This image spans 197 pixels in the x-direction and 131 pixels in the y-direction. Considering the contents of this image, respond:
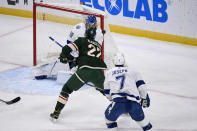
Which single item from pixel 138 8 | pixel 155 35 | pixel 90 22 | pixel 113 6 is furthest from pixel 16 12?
pixel 90 22

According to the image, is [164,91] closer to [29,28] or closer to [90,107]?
[90,107]

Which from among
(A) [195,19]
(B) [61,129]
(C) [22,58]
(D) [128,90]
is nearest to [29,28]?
(C) [22,58]

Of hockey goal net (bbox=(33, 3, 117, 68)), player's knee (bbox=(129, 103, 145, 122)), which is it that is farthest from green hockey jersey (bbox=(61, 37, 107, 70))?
hockey goal net (bbox=(33, 3, 117, 68))

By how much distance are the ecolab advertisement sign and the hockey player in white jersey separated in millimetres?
4829

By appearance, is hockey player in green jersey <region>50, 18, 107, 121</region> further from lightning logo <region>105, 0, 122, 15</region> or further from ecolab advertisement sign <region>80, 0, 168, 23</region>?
lightning logo <region>105, 0, 122, 15</region>

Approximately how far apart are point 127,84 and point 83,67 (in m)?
0.85

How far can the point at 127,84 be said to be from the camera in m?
4.29

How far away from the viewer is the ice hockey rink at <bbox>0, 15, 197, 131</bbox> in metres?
5.06

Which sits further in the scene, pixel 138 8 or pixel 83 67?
pixel 138 8

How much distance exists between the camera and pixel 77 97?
234 inches

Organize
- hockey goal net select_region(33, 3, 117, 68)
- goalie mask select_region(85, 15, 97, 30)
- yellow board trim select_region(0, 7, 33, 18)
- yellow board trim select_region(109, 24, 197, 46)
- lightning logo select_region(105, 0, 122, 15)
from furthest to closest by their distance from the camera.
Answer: yellow board trim select_region(0, 7, 33, 18) → lightning logo select_region(105, 0, 122, 15) → yellow board trim select_region(109, 24, 197, 46) → hockey goal net select_region(33, 3, 117, 68) → goalie mask select_region(85, 15, 97, 30)

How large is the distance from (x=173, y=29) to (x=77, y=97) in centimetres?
370

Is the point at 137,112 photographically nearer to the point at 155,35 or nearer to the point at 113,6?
the point at 155,35

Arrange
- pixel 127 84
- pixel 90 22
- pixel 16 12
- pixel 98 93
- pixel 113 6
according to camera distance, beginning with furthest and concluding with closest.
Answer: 1. pixel 16 12
2. pixel 113 6
3. pixel 98 93
4. pixel 90 22
5. pixel 127 84
